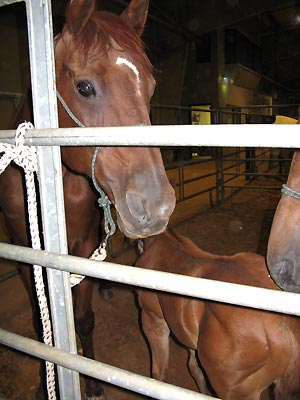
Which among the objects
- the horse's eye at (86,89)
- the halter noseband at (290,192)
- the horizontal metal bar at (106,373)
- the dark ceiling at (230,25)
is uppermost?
the dark ceiling at (230,25)

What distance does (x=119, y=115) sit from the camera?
Answer: 4.21 feet

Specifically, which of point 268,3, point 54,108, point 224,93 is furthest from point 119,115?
point 224,93

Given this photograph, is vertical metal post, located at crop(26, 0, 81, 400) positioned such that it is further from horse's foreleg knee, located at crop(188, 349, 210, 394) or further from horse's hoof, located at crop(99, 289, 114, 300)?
horse's hoof, located at crop(99, 289, 114, 300)

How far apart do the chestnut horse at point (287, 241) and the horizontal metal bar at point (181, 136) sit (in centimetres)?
50

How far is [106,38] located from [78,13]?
0.46 feet

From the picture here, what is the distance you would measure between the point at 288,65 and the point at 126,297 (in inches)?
817

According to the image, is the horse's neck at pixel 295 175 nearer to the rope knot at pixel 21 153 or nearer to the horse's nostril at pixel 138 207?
the horse's nostril at pixel 138 207

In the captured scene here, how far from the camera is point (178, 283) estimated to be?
69cm

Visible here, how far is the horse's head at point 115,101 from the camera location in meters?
1.21

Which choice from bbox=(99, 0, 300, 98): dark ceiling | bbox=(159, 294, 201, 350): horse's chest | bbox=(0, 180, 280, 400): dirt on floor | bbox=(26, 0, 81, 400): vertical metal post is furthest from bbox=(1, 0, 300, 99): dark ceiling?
bbox=(0, 180, 280, 400): dirt on floor

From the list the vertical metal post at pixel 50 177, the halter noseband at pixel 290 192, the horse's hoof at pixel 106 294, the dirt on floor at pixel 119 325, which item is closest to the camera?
the vertical metal post at pixel 50 177

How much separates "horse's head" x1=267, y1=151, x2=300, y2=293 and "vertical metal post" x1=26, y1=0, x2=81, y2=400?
0.64m

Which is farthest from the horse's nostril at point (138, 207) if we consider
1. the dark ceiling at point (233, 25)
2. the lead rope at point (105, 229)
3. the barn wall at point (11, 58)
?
the barn wall at point (11, 58)

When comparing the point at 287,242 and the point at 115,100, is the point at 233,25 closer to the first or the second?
the point at 115,100
